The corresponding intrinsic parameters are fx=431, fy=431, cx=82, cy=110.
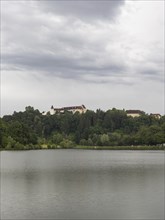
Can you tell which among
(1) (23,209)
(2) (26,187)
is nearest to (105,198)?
(1) (23,209)

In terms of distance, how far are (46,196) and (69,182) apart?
479 inches

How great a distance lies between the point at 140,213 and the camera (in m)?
32.0

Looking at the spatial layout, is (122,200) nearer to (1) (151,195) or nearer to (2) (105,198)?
(2) (105,198)

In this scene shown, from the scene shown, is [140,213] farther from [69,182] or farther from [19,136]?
[19,136]

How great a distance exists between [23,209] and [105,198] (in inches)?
320

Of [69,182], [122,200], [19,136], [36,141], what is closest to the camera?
[122,200]

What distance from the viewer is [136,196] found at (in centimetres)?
3934

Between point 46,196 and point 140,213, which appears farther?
point 46,196

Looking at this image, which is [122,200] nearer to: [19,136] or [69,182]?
[69,182]

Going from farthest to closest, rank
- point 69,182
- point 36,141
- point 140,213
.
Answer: point 36,141, point 69,182, point 140,213

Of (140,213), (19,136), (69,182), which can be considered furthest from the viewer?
(19,136)

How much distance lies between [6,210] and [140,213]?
399 inches

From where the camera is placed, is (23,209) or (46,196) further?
(46,196)

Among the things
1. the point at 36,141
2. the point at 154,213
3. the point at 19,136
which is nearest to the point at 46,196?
the point at 154,213
